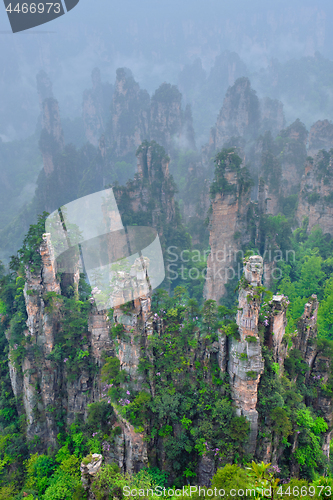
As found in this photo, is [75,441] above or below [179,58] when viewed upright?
below

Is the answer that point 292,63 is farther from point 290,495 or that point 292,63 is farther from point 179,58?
point 290,495

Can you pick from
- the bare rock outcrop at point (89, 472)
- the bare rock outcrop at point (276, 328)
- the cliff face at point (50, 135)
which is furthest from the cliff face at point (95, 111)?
the bare rock outcrop at point (89, 472)

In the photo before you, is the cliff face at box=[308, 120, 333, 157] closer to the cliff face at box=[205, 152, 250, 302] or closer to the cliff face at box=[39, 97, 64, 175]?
the cliff face at box=[205, 152, 250, 302]

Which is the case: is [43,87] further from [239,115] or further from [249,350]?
[249,350]

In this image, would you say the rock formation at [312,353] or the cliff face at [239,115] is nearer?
the rock formation at [312,353]

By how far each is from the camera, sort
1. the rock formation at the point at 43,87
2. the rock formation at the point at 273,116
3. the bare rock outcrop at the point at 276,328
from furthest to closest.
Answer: the rock formation at the point at 43,87
the rock formation at the point at 273,116
the bare rock outcrop at the point at 276,328

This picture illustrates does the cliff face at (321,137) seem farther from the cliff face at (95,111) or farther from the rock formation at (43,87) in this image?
the rock formation at (43,87)

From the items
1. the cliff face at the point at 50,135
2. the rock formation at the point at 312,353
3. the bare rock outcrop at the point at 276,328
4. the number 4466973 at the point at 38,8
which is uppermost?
the number 4466973 at the point at 38,8

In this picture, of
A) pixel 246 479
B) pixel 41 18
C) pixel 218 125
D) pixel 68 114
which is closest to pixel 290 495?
pixel 246 479
